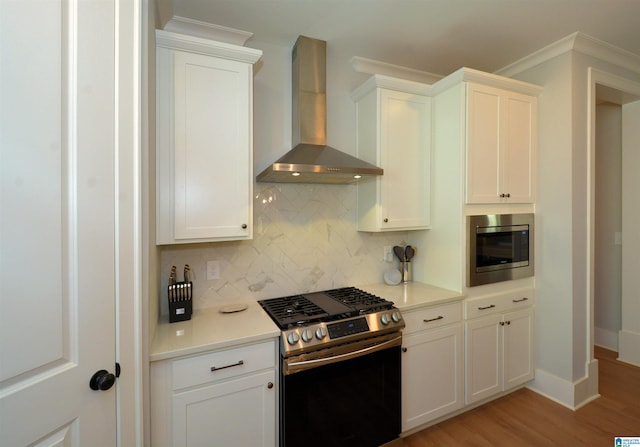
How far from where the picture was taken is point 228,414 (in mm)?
1510

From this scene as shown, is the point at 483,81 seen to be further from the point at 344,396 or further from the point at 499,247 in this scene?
the point at 344,396

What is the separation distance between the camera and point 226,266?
2104mm

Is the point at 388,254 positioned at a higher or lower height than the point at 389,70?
lower

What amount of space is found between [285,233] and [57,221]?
1447mm

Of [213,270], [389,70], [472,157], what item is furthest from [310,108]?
[213,270]

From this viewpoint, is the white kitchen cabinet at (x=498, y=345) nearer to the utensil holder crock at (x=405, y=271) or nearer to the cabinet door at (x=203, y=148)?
the utensil holder crock at (x=405, y=271)

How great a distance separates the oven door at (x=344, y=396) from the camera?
1606mm

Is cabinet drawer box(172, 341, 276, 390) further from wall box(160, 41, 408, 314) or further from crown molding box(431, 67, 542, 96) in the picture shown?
crown molding box(431, 67, 542, 96)

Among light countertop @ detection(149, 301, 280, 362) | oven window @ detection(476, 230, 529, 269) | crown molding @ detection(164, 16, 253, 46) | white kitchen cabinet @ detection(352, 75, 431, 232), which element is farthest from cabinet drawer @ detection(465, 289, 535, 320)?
crown molding @ detection(164, 16, 253, 46)

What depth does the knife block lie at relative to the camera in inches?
69.3

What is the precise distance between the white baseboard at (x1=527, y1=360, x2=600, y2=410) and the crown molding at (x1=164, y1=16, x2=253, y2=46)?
351 centimetres

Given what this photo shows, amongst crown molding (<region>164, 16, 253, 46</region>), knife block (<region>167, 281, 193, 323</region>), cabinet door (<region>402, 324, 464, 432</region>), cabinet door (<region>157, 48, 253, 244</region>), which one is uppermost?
crown molding (<region>164, 16, 253, 46</region>)

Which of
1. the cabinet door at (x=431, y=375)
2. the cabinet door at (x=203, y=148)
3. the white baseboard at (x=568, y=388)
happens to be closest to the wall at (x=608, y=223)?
the white baseboard at (x=568, y=388)

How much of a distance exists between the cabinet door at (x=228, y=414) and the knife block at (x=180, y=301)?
0.47 meters
